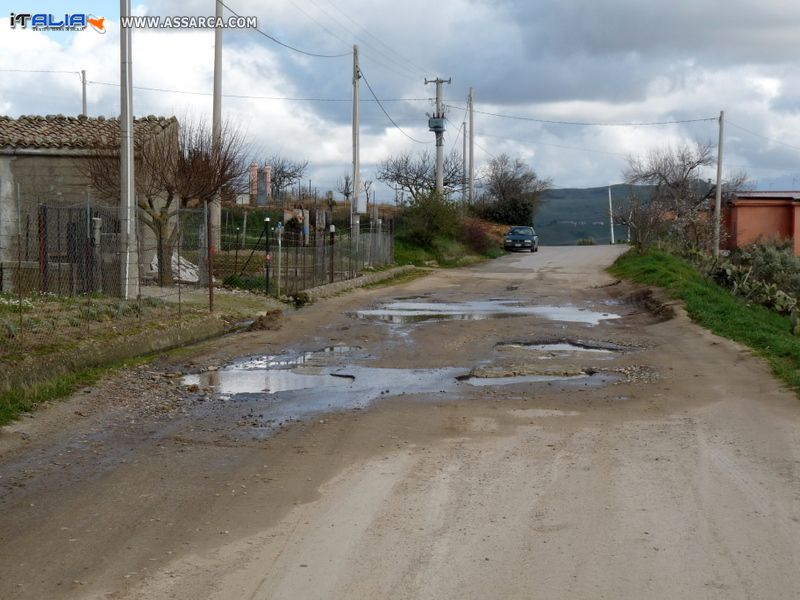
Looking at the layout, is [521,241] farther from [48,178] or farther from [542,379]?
[542,379]

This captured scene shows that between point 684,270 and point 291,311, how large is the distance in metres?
16.5

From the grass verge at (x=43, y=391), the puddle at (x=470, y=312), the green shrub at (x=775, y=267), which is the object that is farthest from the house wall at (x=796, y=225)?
the grass verge at (x=43, y=391)

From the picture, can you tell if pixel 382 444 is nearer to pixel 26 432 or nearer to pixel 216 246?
pixel 26 432

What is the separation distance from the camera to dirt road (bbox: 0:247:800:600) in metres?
5.27

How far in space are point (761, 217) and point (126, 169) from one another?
4351 centimetres

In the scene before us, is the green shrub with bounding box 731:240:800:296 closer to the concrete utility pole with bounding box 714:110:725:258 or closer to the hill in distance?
the concrete utility pole with bounding box 714:110:725:258

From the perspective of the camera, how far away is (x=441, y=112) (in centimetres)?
5359

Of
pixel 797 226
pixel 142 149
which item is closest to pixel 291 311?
pixel 142 149

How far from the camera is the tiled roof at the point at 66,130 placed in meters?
25.5

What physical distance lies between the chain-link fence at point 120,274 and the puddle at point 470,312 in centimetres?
275

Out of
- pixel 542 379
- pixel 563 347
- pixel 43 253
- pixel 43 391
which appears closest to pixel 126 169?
pixel 43 253

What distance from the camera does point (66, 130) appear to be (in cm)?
2777

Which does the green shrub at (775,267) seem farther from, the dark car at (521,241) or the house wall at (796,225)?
the dark car at (521,241)

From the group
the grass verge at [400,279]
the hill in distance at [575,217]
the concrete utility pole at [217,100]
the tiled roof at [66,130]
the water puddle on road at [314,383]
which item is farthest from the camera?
the hill in distance at [575,217]
